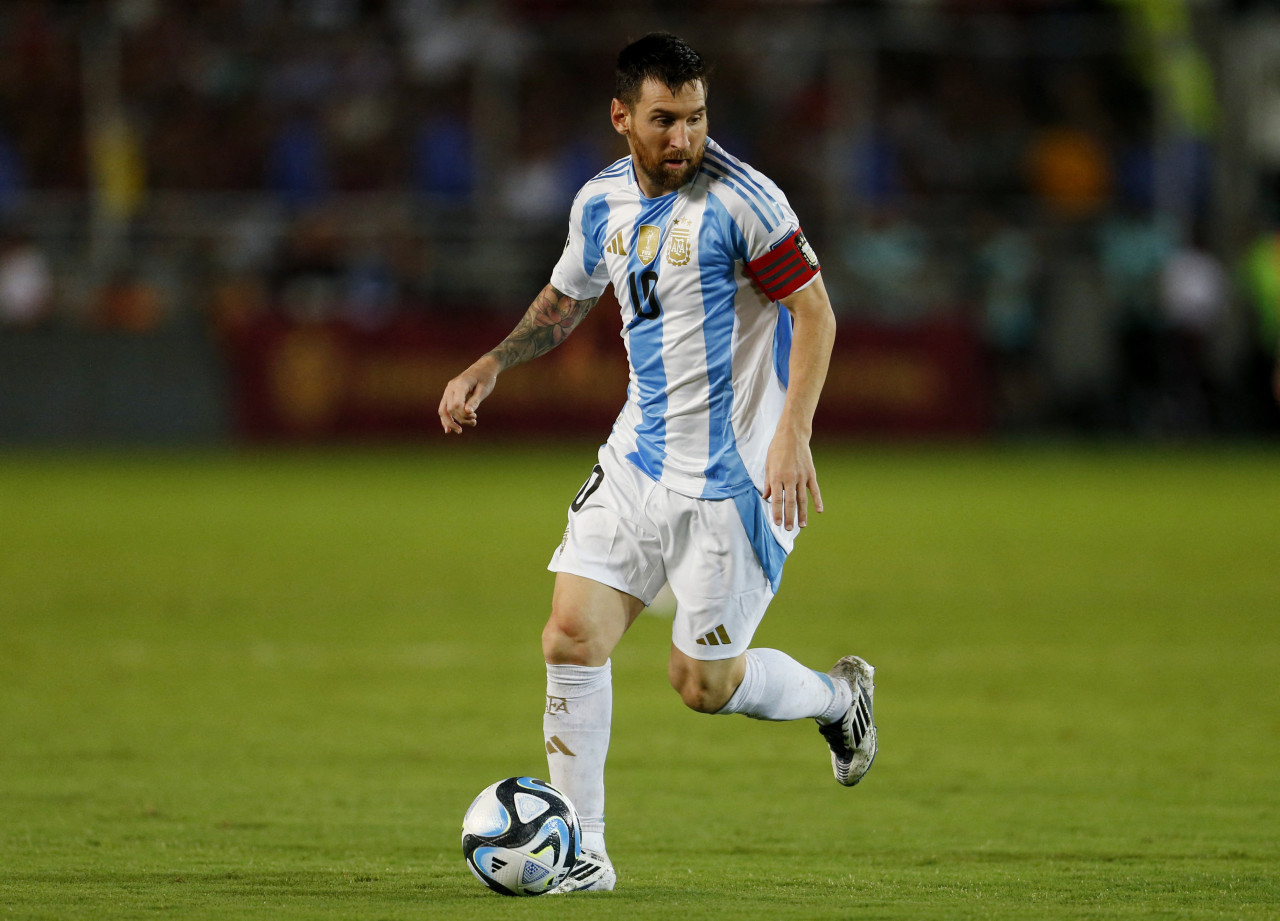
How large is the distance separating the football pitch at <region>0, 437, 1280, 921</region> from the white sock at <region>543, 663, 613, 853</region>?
28 centimetres

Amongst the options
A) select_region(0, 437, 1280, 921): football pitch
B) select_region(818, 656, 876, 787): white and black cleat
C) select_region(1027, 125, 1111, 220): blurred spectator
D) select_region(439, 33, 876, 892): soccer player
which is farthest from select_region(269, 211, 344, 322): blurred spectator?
select_region(439, 33, 876, 892): soccer player

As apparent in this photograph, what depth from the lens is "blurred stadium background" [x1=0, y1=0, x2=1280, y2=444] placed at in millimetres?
20250

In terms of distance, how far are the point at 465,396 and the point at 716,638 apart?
3.22 feet

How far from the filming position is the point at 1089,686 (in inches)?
324

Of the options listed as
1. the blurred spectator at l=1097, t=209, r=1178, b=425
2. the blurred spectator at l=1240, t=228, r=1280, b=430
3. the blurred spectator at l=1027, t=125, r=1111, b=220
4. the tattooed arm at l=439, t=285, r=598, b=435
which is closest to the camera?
the tattooed arm at l=439, t=285, r=598, b=435

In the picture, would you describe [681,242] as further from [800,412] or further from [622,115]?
[800,412]

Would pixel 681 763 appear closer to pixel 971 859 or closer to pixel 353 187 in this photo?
pixel 971 859

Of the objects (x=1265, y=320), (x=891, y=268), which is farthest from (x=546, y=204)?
(x=1265, y=320)

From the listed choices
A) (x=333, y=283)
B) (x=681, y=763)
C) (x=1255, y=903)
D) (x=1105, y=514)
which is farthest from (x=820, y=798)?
(x=333, y=283)

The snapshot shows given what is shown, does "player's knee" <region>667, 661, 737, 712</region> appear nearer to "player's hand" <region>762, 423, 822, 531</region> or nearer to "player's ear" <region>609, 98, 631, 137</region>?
"player's hand" <region>762, 423, 822, 531</region>

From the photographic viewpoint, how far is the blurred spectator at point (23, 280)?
66.6 feet

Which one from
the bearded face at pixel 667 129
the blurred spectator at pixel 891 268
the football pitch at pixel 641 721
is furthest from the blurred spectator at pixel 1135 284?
the bearded face at pixel 667 129

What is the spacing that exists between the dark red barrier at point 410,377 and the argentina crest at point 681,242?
14.8 metres

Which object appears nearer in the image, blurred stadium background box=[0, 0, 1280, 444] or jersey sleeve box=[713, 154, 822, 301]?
jersey sleeve box=[713, 154, 822, 301]
